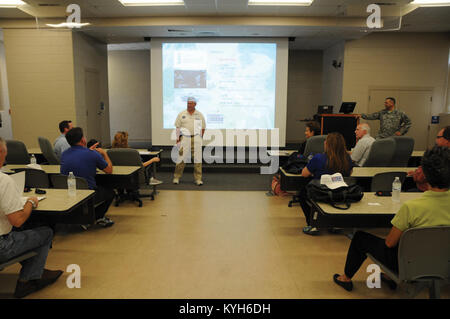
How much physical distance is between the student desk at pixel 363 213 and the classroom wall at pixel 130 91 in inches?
374

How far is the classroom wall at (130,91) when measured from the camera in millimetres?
11148

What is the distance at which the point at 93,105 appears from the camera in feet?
27.9

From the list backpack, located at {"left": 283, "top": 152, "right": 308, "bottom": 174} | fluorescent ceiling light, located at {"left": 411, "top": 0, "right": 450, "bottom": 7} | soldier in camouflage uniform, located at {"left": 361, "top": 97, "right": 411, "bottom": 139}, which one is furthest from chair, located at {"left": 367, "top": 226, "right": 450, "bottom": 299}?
fluorescent ceiling light, located at {"left": 411, "top": 0, "right": 450, "bottom": 7}

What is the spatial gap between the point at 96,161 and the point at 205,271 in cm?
163

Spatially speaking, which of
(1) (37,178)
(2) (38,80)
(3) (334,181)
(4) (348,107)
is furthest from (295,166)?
(2) (38,80)

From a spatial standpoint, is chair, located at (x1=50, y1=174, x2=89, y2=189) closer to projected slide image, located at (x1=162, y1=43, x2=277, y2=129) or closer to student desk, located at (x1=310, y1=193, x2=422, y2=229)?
student desk, located at (x1=310, y1=193, x2=422, y2=229)

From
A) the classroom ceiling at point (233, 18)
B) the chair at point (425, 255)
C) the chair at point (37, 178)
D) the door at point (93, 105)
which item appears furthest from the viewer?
the door at point (93, 105)

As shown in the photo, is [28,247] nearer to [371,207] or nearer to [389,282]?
[371,207]

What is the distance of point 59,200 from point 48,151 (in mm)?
2449

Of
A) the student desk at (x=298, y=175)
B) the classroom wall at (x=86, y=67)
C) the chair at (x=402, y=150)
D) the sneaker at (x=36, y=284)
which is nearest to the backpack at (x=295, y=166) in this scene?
the student desk at (x=298, y=175)

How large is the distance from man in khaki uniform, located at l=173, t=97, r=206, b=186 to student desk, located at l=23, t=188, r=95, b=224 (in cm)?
320

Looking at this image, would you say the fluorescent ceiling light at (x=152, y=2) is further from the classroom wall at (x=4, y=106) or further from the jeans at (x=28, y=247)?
the jeans at (x=28, y=247)
